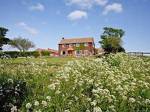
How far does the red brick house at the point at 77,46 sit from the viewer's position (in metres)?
100

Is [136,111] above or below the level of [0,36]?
below

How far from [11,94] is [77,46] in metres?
94.5

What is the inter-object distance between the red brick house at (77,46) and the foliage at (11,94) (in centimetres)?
8922

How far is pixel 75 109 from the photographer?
22.0ft

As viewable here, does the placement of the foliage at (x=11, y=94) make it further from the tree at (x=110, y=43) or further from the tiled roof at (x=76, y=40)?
the tiled roof at (x=76, y=40)

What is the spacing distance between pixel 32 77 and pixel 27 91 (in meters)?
2.05

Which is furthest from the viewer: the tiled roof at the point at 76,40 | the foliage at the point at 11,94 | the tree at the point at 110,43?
the tiled roof at the point at 76,40

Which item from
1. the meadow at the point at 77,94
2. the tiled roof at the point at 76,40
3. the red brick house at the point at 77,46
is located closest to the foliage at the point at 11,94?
the meadow at the point at 77,94

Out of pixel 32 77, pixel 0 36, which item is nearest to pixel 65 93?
pixel 32 77

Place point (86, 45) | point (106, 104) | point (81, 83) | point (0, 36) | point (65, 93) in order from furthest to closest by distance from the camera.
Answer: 1. point (86, 45)
2. point (0, 36)
3. point (81, 83)
4. point (65, 93)
5. point (106, 104)

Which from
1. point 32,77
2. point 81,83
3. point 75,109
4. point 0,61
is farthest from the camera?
point 0,61

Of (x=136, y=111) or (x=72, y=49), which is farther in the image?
(x=72, y=49)

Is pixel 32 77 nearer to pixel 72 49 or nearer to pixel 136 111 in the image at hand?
pixel 136 111

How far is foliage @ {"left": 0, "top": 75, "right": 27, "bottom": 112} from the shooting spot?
294 inches
